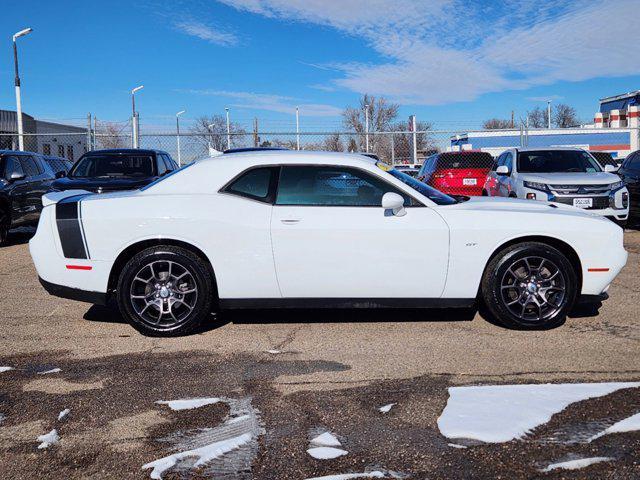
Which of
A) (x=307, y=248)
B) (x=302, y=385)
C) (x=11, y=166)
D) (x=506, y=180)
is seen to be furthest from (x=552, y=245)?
(x=11, y=166)

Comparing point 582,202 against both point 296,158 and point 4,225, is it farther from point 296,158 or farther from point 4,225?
point 4,225

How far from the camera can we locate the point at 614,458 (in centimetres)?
281

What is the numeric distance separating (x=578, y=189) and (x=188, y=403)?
333 inches

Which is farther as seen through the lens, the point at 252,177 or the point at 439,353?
the point at 252,177

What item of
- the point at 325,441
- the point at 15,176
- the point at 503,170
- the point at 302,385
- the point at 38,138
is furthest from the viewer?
the point at 38,138

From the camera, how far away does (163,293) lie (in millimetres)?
5000

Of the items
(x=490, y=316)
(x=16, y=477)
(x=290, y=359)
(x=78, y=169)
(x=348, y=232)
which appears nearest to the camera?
(x=16, y=477)

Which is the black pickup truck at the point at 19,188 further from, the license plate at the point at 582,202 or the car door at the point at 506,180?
the license plate at the point at 582,202

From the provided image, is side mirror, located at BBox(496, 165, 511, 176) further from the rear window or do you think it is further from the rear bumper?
the rear bumper

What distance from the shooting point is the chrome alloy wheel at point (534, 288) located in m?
5.04

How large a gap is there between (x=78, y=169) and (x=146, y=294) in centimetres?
613

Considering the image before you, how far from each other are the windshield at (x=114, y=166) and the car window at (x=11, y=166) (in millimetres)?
1718

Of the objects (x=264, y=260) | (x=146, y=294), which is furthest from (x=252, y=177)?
(x=146, y=294)

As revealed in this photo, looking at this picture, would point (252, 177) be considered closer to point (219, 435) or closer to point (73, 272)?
point (73, 272)
